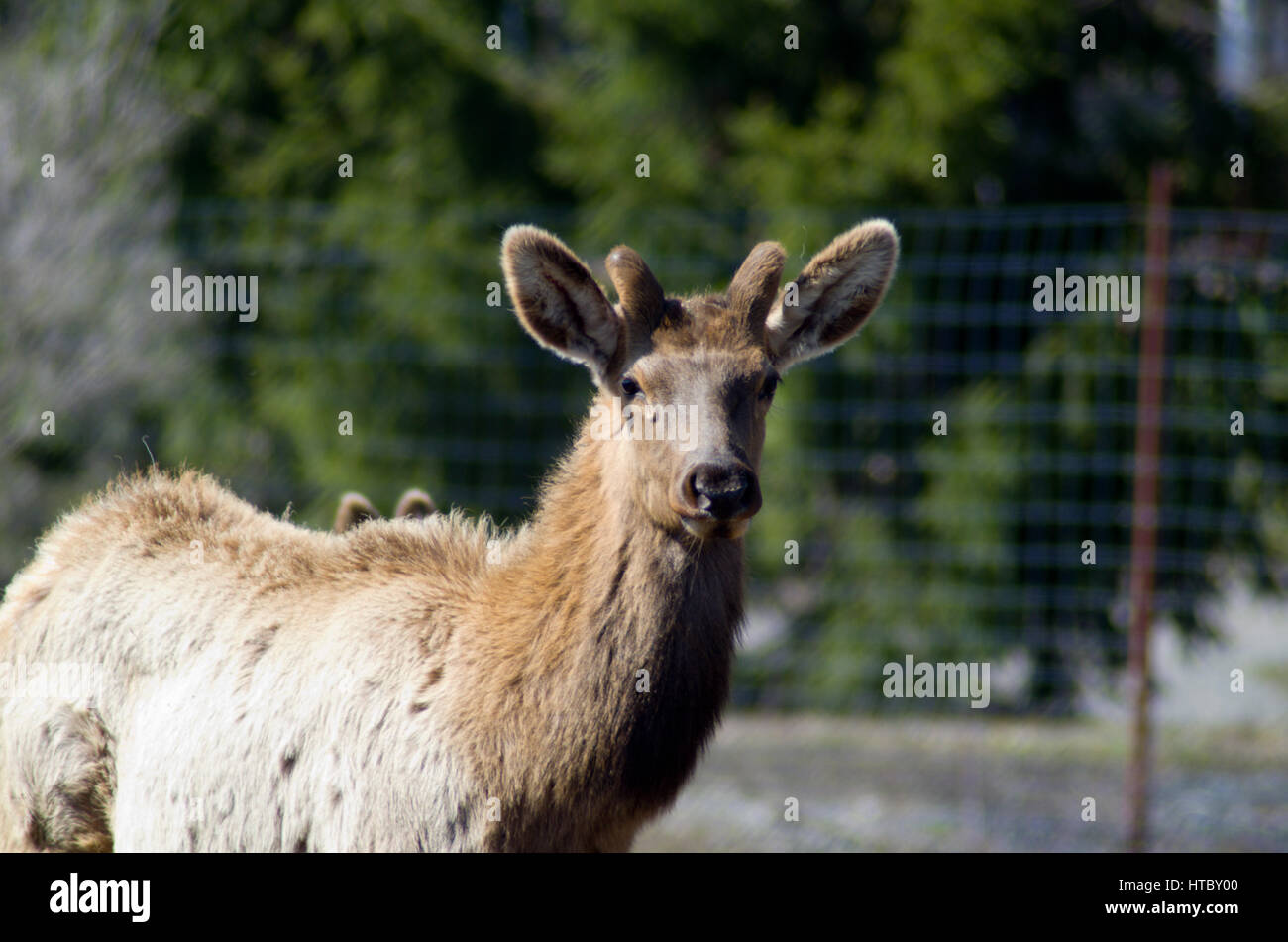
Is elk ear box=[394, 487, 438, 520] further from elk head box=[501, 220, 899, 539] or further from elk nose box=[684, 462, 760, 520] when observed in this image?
elk nose box=[684, 462, 760, 520]

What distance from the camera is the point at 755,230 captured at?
397 inches

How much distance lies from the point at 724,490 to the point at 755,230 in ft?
21.2

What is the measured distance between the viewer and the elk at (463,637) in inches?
159

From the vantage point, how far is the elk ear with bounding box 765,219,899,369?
4777 millimetres

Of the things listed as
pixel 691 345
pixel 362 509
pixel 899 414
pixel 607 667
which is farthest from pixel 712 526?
pixel 899 414

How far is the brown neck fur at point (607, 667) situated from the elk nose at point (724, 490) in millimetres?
273

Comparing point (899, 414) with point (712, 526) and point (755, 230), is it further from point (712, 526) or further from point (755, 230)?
point (712, 526)

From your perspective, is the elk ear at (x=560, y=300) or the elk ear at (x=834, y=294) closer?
the elk ear at (x=560, y=300)

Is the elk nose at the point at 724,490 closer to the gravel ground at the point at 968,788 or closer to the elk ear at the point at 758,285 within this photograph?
the elk ear at the point at 758,285

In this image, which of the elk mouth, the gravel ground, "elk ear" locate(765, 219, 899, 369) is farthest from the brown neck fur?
the gravel ground

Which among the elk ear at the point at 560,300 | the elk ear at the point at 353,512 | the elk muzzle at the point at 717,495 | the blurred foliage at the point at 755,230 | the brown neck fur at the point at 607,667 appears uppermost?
the blurred foliage at the point at 755,230

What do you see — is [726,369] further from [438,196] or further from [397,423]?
[438,196]

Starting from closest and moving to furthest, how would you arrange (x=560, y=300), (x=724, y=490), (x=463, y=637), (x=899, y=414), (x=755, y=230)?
(x=724, y=490) → (x=463, y=637) → (x=560, y=300) → (x=899, y=414) → (x=755, y=230)

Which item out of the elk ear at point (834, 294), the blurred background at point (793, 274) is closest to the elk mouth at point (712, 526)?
the elk ear at point (834, 294)
